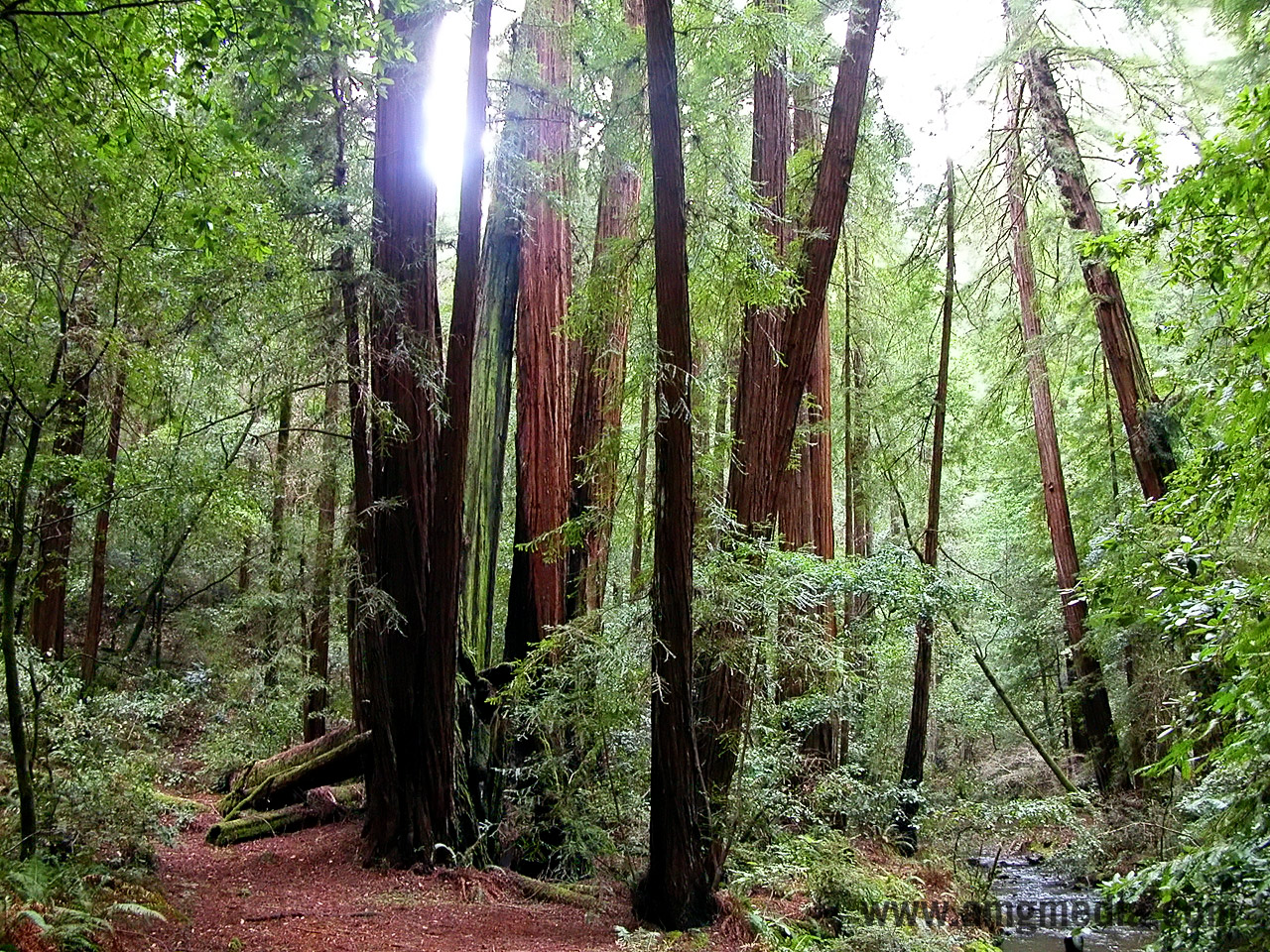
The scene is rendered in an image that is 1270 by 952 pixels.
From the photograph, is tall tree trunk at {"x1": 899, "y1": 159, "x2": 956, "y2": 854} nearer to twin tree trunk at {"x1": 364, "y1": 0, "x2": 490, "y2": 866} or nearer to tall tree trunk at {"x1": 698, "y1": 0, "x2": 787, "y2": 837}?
tall tree trunk at {"x1": 698, "y1": 0, "x2": 787, "y2": 837}

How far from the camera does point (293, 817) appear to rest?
8.87 metres

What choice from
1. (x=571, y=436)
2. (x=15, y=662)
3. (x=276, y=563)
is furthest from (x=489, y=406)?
(x=276, y=563)

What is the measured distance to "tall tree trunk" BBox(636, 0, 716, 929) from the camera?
18.4 ft

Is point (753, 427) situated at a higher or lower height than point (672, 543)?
higher

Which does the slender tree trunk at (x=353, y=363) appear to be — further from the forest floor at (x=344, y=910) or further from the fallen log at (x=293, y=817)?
the fallen log at (x=293, y=817)

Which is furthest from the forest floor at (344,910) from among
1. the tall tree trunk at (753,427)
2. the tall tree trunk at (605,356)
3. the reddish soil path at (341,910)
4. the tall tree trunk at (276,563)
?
the tall tree trunk at (276,563)

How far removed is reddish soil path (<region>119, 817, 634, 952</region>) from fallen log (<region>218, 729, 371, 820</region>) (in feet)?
4.85

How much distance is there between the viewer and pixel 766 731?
21.7 ft

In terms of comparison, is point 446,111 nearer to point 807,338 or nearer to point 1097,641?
point 807,338

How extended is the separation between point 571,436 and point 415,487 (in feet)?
8.89

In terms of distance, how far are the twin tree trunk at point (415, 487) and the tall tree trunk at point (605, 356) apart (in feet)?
3.59

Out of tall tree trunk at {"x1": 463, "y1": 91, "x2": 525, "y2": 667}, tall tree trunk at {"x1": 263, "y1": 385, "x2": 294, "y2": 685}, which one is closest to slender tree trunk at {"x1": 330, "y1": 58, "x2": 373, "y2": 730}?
tall tree trunk at {"x1": 463, "y1": 91, "x2": 525, "y2": 667}

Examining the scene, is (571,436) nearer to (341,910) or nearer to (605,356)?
(605,356)

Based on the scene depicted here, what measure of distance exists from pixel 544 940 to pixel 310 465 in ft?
→ 26.5
